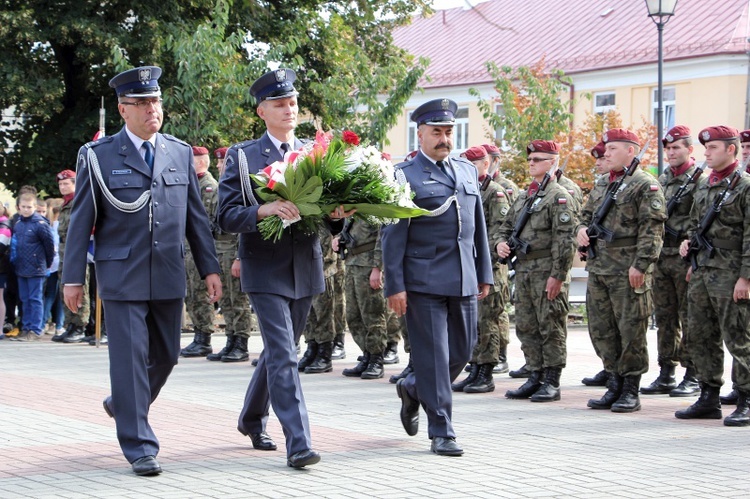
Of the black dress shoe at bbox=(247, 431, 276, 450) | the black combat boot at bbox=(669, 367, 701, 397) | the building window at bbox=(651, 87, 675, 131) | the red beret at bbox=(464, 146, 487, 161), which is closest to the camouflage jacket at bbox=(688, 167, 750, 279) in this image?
the black combat boot at bbox=(669, 367, 701, 397)

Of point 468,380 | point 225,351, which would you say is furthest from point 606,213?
point 225,351

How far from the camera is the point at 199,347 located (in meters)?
14.3

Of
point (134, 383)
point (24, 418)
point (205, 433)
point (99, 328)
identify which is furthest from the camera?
point (99, 328)

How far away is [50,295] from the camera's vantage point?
56.9 feet

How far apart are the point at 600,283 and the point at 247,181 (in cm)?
386

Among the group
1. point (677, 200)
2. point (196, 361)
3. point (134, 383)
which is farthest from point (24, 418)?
point (677, 200)

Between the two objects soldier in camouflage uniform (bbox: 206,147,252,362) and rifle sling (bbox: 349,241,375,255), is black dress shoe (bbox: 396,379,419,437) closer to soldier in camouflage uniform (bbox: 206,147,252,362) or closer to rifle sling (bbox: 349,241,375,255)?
rifle sling (bbox: 349,241,375,255)

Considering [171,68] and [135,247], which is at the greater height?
[171,68]

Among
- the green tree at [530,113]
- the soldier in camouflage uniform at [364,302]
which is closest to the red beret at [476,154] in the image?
the soldier in camouflage uniform at [364,302]

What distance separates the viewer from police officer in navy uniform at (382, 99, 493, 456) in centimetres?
782

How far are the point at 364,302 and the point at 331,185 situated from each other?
5252 mm

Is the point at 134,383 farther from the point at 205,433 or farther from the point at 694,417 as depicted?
the point at 694,417

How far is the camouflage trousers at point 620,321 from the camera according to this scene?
9.97 metres

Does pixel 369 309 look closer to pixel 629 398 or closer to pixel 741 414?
pixel 629 398
